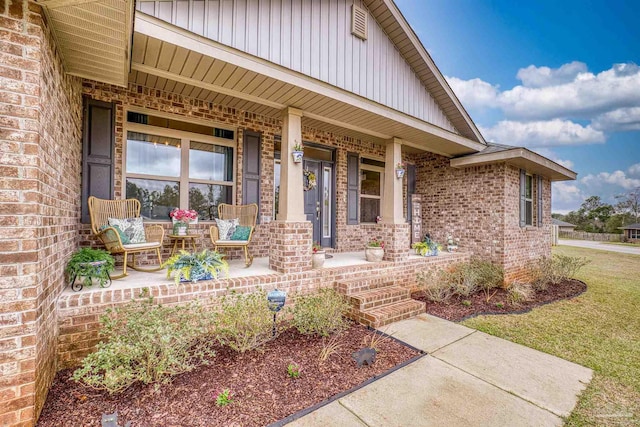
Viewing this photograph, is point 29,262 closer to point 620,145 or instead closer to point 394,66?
point 394,66

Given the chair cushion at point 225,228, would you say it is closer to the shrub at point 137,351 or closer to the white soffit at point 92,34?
the shrub at point 137,351

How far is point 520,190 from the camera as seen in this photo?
6.99m

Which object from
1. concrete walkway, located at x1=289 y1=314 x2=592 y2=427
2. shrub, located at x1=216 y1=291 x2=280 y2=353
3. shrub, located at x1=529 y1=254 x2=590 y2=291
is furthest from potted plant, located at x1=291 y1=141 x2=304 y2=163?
shrub, located at x1=529 y1=254 x2=590 y2=291

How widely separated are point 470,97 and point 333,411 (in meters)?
42.0

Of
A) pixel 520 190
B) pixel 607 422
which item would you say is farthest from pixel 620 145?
pixel 607 422

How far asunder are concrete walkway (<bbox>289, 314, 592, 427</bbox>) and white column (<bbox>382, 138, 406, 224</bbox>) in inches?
98.5

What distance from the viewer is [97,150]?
149 inches

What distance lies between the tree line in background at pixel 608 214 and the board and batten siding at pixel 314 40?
3722cm

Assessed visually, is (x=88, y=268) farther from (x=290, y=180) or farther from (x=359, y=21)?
(x=359, y=21)

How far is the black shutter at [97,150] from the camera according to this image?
146 inches

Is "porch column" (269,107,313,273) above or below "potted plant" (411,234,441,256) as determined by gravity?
above

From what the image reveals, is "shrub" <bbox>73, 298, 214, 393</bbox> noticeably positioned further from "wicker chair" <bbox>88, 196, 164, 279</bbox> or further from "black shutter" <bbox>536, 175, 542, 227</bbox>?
"black shutter" <bbox>536, 175, 542, 227</bbox>

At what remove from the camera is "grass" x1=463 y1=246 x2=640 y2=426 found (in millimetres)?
2221

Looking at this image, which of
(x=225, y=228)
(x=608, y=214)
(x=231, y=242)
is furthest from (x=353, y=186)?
(x=608, y=214)
